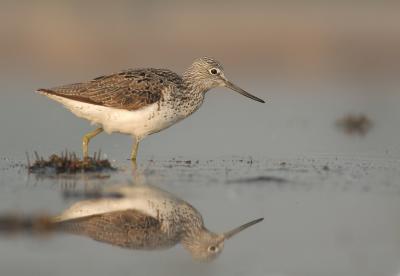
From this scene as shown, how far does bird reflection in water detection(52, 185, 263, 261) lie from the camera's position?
8859 millimetres

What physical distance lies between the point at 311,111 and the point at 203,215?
31.5ft

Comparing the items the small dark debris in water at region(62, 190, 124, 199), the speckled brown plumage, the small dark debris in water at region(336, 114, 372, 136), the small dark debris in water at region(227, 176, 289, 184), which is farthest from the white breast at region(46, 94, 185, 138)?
the small dark debris in water at region(336, 114, 372, 136)

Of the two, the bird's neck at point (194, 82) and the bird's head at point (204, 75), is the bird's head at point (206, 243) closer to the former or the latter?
the bird's neck at point (194, 82)

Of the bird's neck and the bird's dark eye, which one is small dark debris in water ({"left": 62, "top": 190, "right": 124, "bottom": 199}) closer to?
the bird's neck

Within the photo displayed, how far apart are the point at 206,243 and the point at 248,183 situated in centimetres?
266

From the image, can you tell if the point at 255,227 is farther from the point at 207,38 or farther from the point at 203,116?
the point at 207,38

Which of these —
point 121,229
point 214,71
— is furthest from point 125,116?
point 121,229

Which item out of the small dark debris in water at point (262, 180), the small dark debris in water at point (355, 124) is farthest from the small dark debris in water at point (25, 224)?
the small dark debris in water at point (355, 124)

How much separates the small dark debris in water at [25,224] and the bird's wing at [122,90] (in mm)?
3923

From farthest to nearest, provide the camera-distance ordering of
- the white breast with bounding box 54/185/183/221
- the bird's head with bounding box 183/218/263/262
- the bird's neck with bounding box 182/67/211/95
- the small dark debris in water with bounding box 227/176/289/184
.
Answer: the bird's neck with bounding box 182/67/211/95 < the small dark debris in water with bounding box 227/176/289/184 < the white breast with bounding box 54/185/183/221 < the bird's head with bounding box 183/218/263/262

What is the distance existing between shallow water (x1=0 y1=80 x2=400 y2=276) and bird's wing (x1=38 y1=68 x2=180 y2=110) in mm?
978

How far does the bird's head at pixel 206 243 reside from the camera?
8.70 metres

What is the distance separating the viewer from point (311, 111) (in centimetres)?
1900

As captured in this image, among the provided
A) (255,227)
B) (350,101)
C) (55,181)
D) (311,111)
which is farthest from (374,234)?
(350,101)
